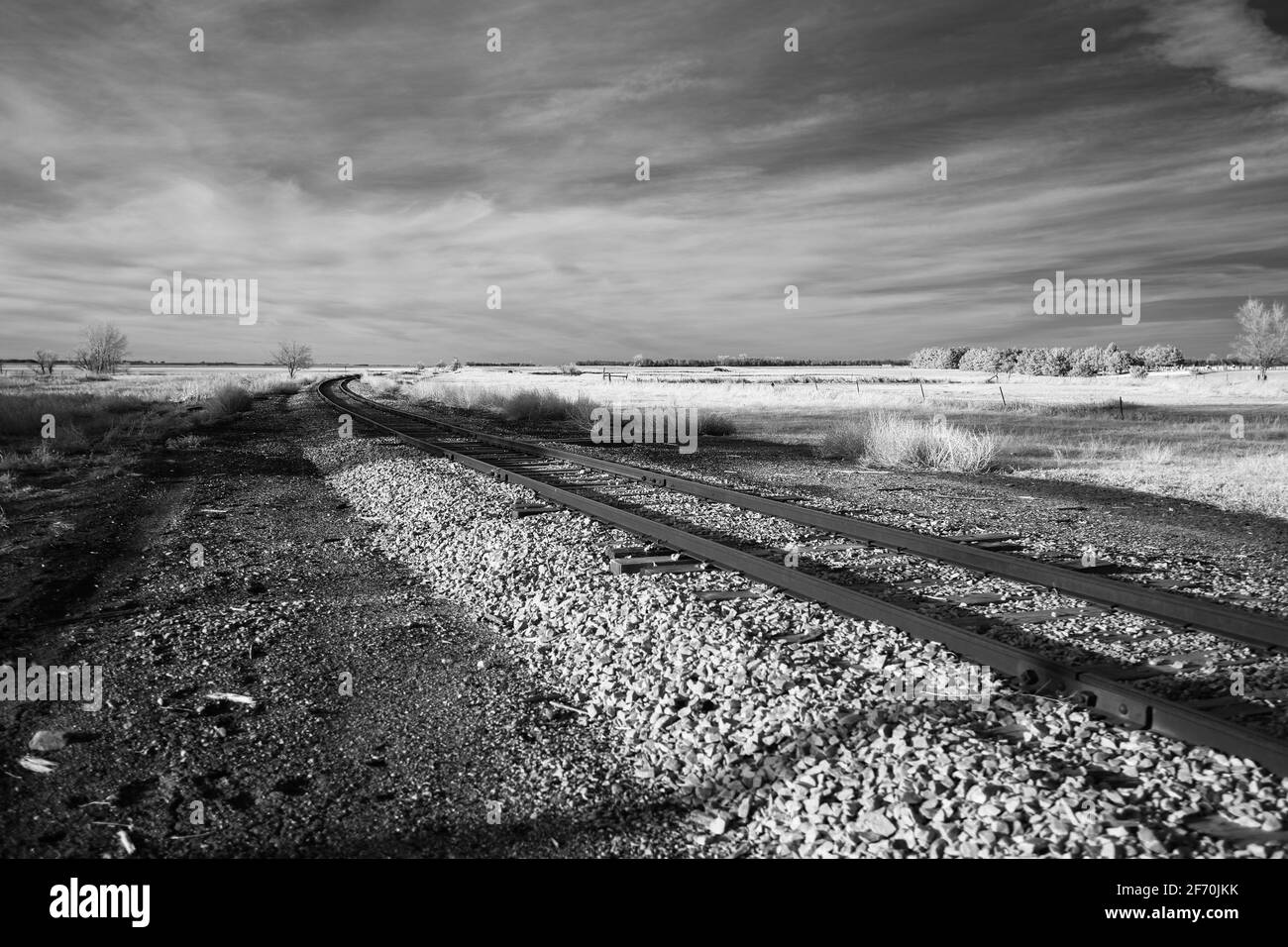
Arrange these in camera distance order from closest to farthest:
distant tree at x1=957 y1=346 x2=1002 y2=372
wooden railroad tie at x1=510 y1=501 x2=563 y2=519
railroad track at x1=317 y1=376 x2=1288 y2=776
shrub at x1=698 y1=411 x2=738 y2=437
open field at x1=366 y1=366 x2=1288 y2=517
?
1. railroad track at x1=317 y1=376 x2=1288 y2=776
2. wooden railroad tie at x1=510 y1=501 x2=563 y2=519
3. open field at x1=366 y1=366 x2=1288 y2=517
4. shrub at x1=698 y1=411 x2=738 y2=437
5. distant tree at x1=957 y1=346 x2=1002 y2=372

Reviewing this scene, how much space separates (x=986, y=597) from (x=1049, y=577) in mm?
785

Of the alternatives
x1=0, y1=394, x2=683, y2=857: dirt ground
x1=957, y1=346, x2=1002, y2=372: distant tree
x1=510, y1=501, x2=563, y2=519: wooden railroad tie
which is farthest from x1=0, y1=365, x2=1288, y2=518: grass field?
x1=957, y1=346, x2=1002, y2=372: distant tree

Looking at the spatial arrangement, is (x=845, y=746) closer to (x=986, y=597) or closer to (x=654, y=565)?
(x=986, y=597)

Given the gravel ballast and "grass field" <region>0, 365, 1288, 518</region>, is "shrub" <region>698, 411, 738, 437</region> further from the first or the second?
the gravel ballast

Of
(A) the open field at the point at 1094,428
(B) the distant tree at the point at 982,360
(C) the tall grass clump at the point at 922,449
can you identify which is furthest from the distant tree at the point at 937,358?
(C) the tall grass clump at the point at 922,449

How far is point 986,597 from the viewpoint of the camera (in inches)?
257

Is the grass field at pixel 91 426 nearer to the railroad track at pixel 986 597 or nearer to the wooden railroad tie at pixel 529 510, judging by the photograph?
the wooden railroad tie at pixel 529 510

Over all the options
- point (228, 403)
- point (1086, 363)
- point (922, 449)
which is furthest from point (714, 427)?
point (1086, 363)

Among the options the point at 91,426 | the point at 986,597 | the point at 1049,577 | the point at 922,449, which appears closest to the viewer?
the point at 986,597

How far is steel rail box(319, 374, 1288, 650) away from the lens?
543 centimetres

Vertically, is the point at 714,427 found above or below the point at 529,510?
above

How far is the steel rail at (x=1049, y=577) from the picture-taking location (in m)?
5.43

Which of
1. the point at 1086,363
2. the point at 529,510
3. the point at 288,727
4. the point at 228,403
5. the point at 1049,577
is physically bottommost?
the point at 288,727
